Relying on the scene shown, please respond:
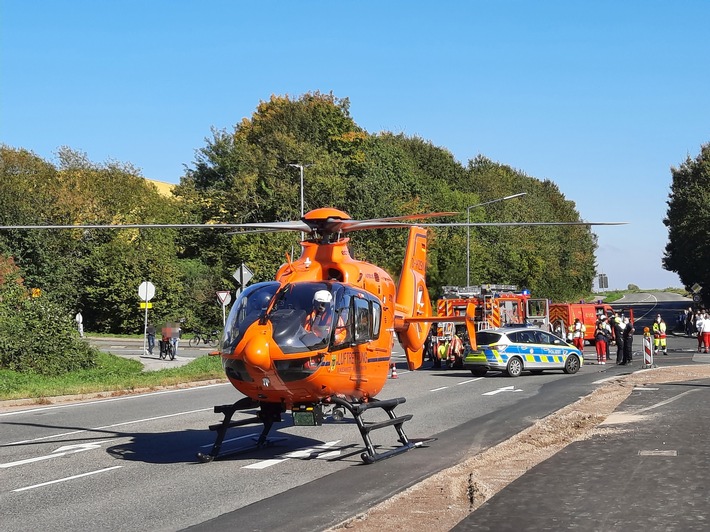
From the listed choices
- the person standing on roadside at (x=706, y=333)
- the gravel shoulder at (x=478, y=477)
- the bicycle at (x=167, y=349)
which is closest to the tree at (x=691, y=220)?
the person standing on roadside at (x=706, y=333)

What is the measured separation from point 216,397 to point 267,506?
1384 cm

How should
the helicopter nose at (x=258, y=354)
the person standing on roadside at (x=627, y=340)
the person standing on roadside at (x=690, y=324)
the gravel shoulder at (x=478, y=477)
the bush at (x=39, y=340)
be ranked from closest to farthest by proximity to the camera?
1. the gravel shoulder at (x=478, y=477)
2. the helicopter nose at (x=258, y=354)
3. the bush at (x=39, y=340)
4. the person standing on roadside at (x=627, y=340)
5. the person standing on roadside at (x=690, y=324)

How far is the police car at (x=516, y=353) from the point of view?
100 feet

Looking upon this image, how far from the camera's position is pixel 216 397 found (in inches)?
930

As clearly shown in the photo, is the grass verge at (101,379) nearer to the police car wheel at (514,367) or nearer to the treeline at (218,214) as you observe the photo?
the police car wheel at (514,367)

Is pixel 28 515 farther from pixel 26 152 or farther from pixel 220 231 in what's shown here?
pixel 26 152

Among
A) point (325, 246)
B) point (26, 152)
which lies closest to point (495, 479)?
point (325, 246)

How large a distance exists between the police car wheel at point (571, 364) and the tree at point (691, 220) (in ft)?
132

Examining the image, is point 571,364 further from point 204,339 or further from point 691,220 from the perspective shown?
point 691,220

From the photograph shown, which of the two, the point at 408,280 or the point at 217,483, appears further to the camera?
the point at 408,280

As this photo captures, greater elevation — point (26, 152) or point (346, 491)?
point (26, 152)

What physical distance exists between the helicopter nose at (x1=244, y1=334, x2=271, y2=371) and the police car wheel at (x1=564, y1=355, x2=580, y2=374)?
71.8 feet

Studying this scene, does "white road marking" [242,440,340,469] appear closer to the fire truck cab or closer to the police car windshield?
the police car windshield

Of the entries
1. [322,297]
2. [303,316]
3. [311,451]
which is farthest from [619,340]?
[303,316]
